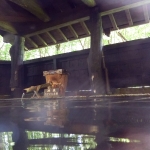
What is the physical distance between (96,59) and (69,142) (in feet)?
11.4

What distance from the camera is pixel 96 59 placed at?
4008 mm

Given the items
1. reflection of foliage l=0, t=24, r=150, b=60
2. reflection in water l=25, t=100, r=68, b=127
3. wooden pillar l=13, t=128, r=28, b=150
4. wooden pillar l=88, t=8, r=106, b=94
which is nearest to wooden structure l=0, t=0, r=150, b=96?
wooden pillar l=88, t=8, r=106, b=94

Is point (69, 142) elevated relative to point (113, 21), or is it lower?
lower

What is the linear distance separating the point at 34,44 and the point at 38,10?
257cm

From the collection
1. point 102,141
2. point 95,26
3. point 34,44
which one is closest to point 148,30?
point 34,44

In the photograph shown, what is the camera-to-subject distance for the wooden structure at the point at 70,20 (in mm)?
4051

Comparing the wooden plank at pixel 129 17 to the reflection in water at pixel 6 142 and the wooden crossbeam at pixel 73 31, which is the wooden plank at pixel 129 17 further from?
the reflection in water at pixel 6 142

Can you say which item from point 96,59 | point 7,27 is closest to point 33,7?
point 7,27

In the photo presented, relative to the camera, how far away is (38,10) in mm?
4582

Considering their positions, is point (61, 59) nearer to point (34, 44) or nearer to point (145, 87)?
point (34, 44)

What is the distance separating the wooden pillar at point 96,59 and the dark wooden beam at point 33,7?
1.52 m

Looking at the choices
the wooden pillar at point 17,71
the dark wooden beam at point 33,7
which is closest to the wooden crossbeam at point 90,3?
the dark wooden beam at point 33,7

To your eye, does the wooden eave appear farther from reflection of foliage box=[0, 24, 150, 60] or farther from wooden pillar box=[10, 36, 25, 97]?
reflection of foliage box=[0, 24, 150, 60]

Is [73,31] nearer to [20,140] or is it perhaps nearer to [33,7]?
[33,7]
